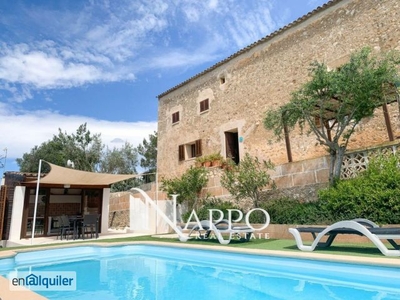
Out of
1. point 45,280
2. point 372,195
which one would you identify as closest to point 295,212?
point 372,195

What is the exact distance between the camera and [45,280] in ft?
17.5

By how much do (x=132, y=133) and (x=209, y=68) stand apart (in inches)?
684

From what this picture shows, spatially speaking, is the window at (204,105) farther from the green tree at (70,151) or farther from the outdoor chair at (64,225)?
the green tree at (70,151)

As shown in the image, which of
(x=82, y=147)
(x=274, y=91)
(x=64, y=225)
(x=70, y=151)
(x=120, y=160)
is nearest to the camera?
(x=64, y=225)

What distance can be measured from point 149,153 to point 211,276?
25.7 m

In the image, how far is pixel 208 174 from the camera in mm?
13484

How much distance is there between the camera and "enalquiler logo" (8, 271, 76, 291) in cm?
478

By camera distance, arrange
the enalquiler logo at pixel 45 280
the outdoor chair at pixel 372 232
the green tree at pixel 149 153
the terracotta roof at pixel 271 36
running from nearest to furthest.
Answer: the enalquiler logo at pixel 45 280 < the outdoor chair at pixel 372 232 < the terracotta roof at pixel 271 36 < the green tree at pixel 149 153

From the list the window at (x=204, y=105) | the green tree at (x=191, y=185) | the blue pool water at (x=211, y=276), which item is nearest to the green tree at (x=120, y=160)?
the window at (x=204, y=105)

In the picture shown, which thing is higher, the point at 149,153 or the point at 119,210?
the point at 149,153

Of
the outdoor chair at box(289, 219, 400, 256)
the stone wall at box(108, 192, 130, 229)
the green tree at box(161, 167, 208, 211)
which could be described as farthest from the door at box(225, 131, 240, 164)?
the outdoor chair at box(289, 219, 400, 256)

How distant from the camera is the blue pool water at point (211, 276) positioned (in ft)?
13.5

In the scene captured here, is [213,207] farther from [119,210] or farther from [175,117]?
[175,117]

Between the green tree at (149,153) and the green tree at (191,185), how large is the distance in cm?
1715
